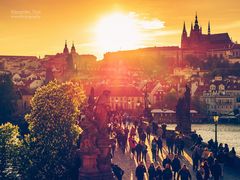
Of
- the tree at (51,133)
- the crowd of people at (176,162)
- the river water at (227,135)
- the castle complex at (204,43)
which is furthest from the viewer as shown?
the castle complex at (204,43)

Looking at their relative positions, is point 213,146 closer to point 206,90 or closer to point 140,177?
point 140,177

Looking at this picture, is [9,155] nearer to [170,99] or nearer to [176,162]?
[176,162]

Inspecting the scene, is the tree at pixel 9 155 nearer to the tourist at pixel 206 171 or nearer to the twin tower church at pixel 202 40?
the tourist at pixel 206 171

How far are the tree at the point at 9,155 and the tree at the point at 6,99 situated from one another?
112ft

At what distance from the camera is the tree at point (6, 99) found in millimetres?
58938

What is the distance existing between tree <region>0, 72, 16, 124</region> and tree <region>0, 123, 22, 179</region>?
34.1 metres

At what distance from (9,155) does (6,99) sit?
40708 mm

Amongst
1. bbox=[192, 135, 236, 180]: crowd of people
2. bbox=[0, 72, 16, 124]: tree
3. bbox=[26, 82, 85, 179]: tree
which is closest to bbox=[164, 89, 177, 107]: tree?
bbox=[0, 72, 16, 124]: tree

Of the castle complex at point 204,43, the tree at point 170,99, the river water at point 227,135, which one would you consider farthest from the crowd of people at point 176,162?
the castle complex at point 204,43

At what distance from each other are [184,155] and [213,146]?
1.79 metres

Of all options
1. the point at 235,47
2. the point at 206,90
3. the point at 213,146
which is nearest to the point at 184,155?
the point at 213,146

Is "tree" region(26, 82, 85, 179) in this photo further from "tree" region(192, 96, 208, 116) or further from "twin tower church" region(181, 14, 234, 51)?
"twin tower church" region(181, 14, 234, 51)

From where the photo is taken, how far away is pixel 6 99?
6256 centimetres

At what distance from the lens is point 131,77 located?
148m
